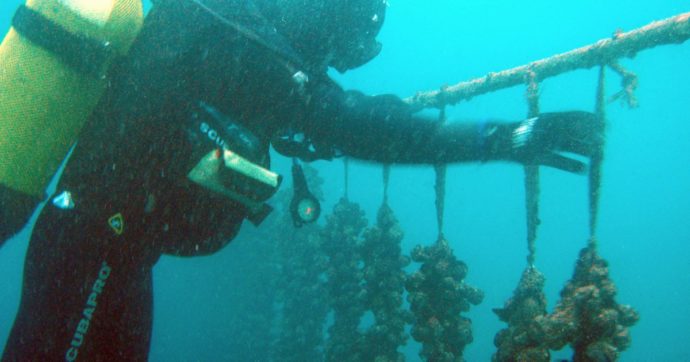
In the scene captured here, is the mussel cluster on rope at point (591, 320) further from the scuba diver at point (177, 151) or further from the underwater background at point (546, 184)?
the underwater background at point (546, 184)

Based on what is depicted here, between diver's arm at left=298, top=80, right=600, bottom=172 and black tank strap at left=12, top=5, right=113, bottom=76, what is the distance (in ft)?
3.35

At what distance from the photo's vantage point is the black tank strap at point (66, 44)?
2.07 metres

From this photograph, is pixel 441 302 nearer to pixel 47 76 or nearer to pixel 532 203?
pixel 532 203

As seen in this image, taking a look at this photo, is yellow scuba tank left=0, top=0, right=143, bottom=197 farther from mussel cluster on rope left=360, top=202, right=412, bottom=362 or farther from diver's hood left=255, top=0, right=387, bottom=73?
mussel cluster on rope left=360, top=202, right=412, bottom=362

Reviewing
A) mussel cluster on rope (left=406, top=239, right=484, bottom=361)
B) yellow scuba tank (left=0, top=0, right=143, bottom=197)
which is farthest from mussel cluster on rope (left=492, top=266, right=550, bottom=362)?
yellow scuba tank (left=0, top=0, right=143, bottom=197)

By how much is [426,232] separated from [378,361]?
85.3m

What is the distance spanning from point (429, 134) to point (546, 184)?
130 meters

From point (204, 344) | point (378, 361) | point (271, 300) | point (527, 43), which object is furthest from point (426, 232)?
point (378, 361)

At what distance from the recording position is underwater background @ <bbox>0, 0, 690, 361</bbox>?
8106 centimetres

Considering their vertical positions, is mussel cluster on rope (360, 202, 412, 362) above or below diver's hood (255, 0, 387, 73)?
below

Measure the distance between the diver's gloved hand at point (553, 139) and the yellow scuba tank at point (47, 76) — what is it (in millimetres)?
2072

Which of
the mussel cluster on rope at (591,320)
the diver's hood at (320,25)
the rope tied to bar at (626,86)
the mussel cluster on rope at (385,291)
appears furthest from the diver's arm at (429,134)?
the mussel cluster on rope at (385,291)

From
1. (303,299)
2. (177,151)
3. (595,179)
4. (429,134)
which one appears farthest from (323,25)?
(303,299)

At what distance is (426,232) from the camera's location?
89.3m
